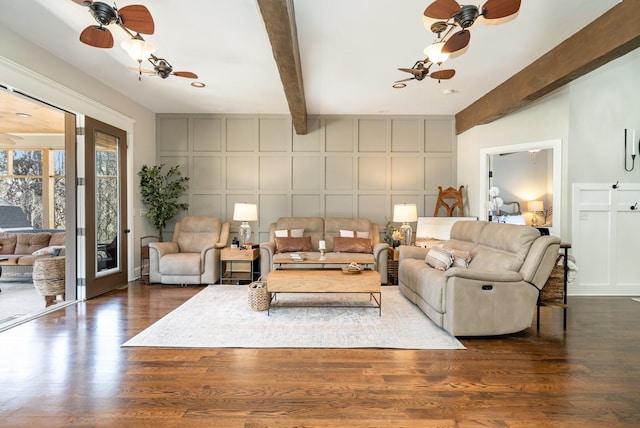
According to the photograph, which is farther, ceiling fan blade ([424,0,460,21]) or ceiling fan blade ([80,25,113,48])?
ceiling fan blade ([80,25,113,48])

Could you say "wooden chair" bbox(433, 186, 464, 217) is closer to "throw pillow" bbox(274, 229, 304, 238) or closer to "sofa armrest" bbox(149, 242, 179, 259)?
"throw pillow" bbox(274, 229, 304, 238)

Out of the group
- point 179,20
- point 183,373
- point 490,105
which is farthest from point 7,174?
point 490,105

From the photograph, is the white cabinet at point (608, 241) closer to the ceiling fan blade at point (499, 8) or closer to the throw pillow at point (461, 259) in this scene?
the throw pillow at point (461, 259)

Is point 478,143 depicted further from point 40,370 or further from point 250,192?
point 40,370

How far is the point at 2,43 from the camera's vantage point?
3.17 m

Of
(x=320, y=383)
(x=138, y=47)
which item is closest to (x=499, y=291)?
(x=320, y=383)

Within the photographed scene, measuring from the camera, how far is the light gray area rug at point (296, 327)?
2.94 meters

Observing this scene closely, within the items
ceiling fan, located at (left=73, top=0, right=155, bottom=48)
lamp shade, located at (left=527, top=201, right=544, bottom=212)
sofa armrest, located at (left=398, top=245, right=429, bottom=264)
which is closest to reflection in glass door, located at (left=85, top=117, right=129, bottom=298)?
ceiling fan, located at (left=73, top=0, right=155, bottom=48)

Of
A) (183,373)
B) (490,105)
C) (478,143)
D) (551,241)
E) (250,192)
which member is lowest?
(183,373)

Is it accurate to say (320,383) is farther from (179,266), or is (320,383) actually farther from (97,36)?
(179,266)

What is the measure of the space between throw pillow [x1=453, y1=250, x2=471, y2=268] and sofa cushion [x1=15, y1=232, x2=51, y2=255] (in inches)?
250

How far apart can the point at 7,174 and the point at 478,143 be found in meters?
9.20

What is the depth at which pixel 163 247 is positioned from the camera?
17.3ft

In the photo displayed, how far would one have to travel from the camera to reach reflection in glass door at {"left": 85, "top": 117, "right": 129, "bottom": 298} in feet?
14.3
